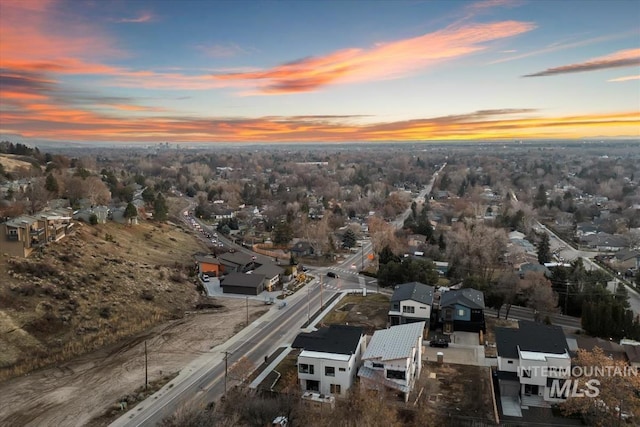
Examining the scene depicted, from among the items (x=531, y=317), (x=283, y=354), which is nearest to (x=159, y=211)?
(x=283, y=354)

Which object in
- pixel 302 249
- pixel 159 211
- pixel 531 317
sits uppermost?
pixel 159 211

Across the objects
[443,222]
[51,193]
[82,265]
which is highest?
[51,193]

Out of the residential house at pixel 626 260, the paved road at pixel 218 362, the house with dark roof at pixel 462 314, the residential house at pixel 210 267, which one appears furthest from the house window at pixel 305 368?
the residential house at pixel 626 260

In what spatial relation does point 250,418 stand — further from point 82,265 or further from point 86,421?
point 82,265

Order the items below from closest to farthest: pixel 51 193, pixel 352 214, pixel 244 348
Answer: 1. pixel 244 348
2. pixel 51 193
3. pixel 352 214

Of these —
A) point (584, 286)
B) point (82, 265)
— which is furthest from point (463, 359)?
point (82, 265)

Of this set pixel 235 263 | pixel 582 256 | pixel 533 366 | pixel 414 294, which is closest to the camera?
pixel 533 366

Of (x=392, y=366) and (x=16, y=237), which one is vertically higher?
(x=16, y=237)

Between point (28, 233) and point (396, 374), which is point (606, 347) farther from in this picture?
point (28, 233)
